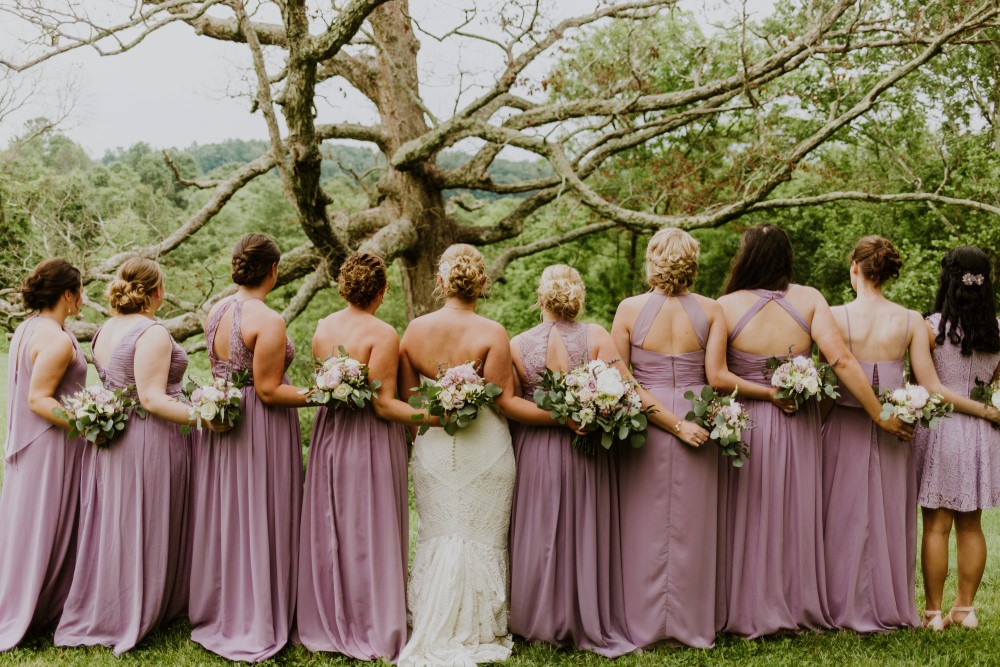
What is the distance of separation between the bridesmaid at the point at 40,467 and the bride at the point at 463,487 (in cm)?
207

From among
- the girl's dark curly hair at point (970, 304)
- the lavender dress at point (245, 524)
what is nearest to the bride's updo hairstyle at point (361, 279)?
the lavender dress at point (245, 524)

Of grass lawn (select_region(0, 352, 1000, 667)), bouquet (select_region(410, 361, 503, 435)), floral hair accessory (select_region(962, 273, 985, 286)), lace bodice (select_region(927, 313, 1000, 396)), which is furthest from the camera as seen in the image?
lace bodice (select_region(927, 313, 1000, 396))

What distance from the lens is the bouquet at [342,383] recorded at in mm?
4426

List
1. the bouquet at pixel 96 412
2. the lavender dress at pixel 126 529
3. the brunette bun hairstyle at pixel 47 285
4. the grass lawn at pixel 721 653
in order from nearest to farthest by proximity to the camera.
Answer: the grass lawn at pixel 721 653, the bouquet at pixel 96 412, the lavender dress at pixel 126 529, the brunette bun hairstyle at pixel 47 285

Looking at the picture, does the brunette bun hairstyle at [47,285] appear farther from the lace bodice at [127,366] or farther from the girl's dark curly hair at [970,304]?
the girl's dark curly hair at [970,304]

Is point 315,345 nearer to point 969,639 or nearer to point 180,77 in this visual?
point 969,639

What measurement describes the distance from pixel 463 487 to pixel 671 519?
4.04 feet

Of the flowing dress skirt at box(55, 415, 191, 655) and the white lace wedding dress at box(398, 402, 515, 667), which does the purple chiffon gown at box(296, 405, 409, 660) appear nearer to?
the white lace wedding dress at box(398, 402, 515, 667)

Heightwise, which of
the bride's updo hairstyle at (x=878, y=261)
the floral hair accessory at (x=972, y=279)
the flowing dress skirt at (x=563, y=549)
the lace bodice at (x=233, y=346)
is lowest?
the flowing dress skirt at (x=563, y=549)

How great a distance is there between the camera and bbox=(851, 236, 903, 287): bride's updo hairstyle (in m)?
5.02

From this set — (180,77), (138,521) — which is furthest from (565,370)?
(180,77)

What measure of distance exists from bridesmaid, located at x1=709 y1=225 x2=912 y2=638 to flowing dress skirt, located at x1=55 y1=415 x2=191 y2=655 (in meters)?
3.32

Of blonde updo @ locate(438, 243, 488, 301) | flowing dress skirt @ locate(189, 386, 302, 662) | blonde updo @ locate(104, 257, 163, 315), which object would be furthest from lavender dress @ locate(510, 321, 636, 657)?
blonde updo @ locate(104, 257, 163, 315)

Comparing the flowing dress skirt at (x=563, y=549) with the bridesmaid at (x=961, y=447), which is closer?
the flowing dress skirt at (x=563, y=549)
